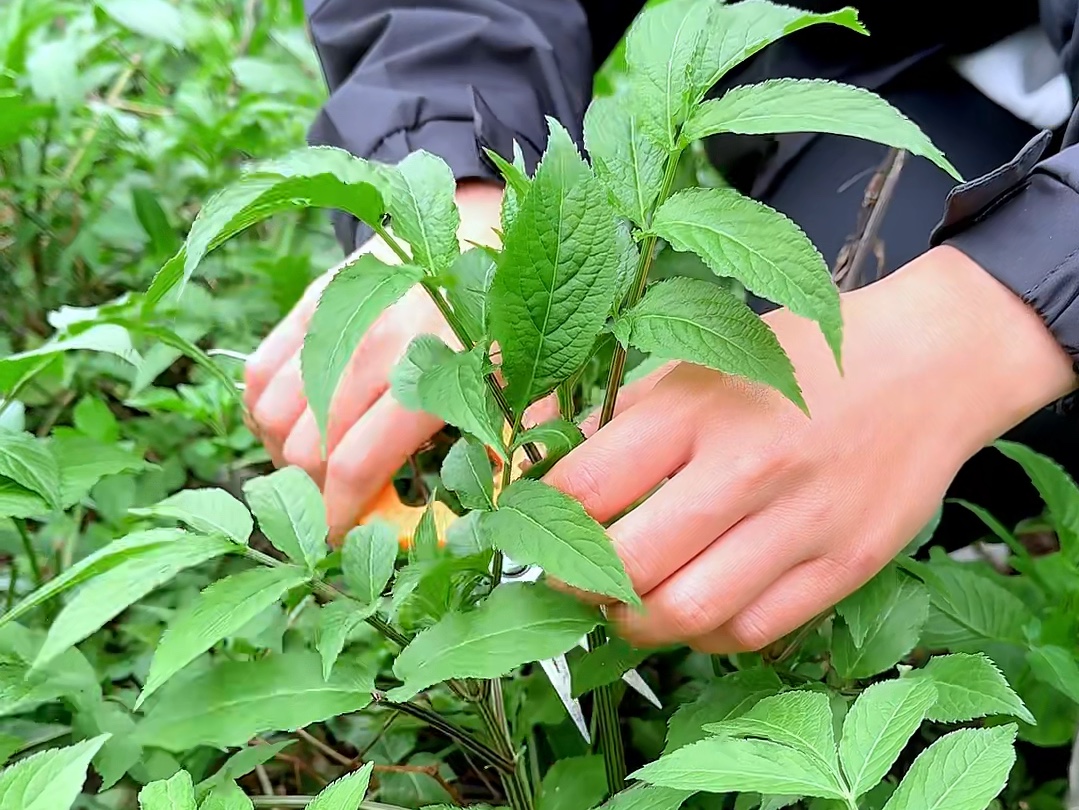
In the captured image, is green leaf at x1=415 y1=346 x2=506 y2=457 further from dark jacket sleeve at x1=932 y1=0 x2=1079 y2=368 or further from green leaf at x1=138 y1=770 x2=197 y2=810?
dark jacket sleeve at x1=932 y1=0 x2=1079 y2=368

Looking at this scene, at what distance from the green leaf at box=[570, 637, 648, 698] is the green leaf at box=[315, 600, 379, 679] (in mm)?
123

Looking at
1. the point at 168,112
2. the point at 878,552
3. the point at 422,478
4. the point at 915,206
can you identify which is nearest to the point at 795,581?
the point at 878,552

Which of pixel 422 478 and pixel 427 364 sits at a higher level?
pixel 427 364

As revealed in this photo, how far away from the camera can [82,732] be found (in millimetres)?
669

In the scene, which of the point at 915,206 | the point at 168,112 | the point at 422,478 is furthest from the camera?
the point at 168,112

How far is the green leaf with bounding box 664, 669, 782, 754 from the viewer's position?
1.83 ft

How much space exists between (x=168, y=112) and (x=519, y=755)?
112 centimetres

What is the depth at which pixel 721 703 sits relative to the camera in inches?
22.6

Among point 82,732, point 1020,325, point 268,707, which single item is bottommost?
point 82,732

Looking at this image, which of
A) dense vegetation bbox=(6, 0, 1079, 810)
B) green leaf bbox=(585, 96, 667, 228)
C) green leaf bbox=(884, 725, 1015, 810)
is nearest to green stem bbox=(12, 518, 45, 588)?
dense vegetation bbox=(6, 0, 1079, 810)

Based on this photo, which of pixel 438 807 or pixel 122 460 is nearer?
pixel 438 807

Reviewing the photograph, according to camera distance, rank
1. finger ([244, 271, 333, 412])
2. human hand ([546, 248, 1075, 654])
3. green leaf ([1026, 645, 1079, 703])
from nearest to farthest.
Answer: human hand ([546, 248, 1075, 654])
green leaf ([1026, 645, 1079, 703])
finger ([244, 271, 333, 412])

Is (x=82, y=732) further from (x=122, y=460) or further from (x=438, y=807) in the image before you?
(x=438, y=807)

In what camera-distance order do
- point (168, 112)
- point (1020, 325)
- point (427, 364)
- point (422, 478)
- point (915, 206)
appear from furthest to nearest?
1. point (168, 112)
2. point (915, 206)
3. point (422, 478)
4. point (1020, 325)
5. point (427, 364)
